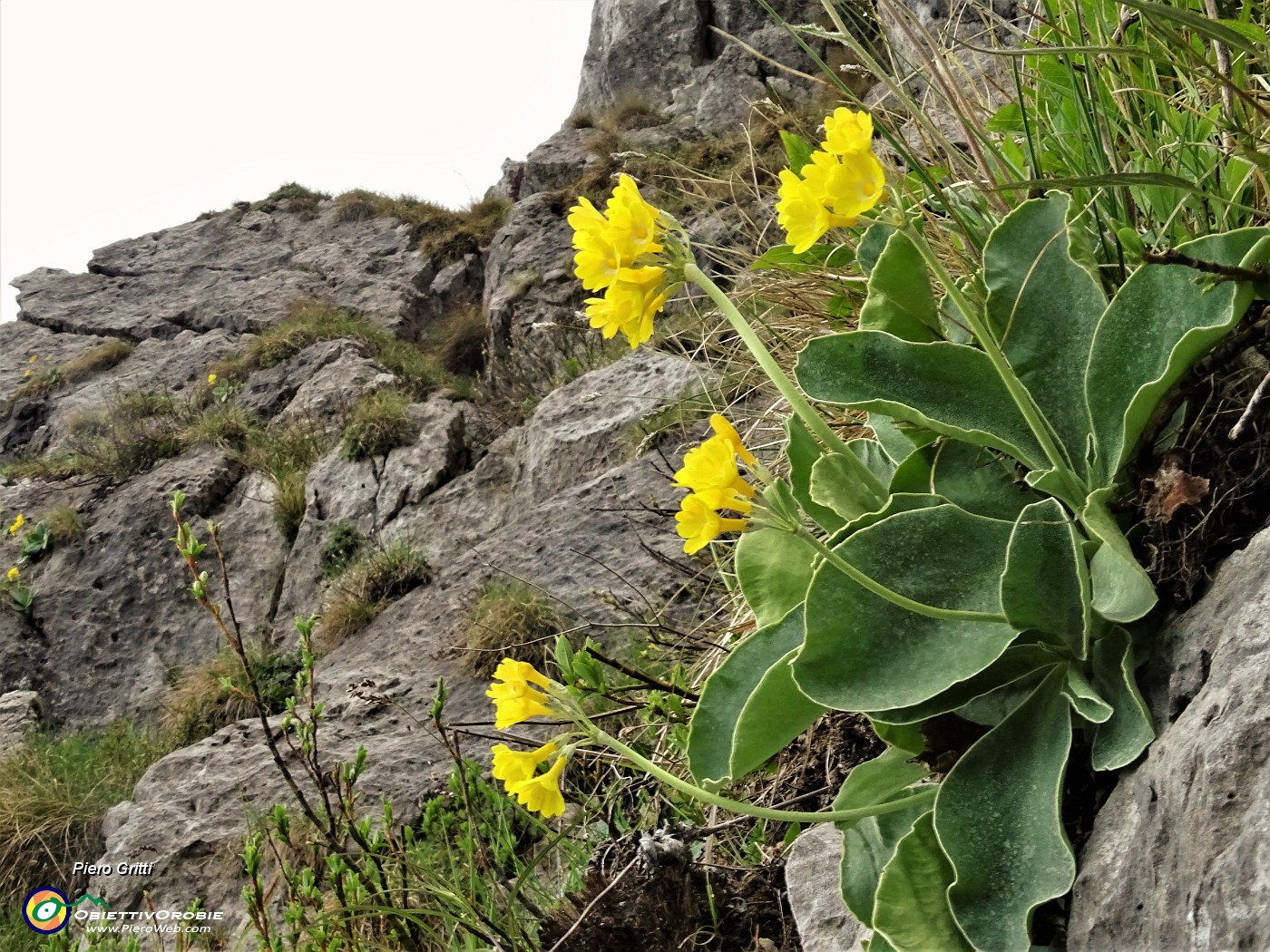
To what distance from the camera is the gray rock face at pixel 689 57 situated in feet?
29.7

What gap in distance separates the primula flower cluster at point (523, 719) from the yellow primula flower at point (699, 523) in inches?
9.7

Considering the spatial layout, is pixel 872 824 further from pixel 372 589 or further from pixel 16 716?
pixel 16 716

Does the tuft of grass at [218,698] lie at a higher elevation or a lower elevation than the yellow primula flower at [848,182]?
lower

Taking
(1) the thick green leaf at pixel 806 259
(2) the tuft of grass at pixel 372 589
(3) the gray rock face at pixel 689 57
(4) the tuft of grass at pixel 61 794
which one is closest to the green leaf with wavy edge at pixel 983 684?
(1) the thick green leaf at pixel 806 259

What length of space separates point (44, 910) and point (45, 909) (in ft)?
0.04

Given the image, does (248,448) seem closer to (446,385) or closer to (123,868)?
(446,385)

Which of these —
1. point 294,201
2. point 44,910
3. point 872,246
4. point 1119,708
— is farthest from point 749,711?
point 294,201

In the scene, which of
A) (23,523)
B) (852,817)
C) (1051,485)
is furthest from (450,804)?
(23,523)

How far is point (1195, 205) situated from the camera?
0.94 metres

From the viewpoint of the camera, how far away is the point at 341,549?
5875 mm

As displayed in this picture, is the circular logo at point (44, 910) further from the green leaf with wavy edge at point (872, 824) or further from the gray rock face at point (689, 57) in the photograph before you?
the gray rock face at point (689, 57)

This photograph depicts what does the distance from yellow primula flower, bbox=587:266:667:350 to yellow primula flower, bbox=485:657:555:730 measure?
0.35m

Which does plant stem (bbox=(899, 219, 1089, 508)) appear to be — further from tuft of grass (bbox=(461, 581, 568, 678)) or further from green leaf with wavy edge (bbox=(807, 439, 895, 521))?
tuft of grass (bbox=(461, 581, 568, 678))

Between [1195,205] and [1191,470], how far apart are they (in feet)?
1.09
